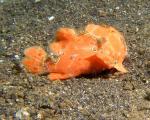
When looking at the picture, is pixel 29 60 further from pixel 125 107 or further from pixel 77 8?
pixel 77 8

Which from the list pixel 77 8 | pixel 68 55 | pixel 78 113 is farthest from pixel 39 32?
pixel 78 113

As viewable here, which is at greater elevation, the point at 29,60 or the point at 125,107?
the point at 29,60

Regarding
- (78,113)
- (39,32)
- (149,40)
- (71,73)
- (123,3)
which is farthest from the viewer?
(123,3)

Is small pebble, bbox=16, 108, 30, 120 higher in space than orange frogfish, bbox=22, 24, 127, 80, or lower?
lower

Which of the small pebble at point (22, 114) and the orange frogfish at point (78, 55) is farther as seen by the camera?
the orange frogfish at point (78, 55)

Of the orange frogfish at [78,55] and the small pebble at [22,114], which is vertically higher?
the orange frogfish at [78,55]

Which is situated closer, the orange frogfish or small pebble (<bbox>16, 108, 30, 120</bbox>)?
small pebble (<bbox>16, 108, 30, 120</bbox>)

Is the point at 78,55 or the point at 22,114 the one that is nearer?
the point at 22,114

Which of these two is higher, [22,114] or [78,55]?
[78,55]
